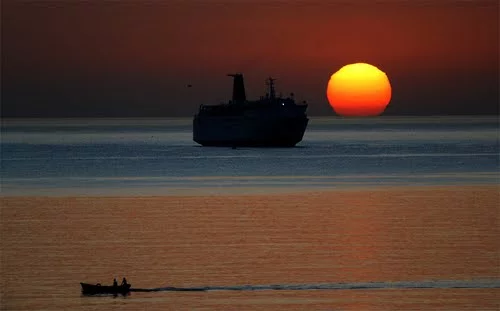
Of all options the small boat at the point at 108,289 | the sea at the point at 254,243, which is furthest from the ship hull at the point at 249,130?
the small boat at the point at 108,289

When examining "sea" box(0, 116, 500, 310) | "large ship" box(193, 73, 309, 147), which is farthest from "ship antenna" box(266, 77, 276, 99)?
"sea" box(0, 116, 500, 310)

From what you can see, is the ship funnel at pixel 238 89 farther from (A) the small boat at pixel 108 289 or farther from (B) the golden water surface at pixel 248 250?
(A) the small boat at pixel 108 289

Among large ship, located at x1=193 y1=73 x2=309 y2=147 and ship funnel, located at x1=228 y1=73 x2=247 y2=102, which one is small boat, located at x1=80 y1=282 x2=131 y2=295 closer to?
large ship, located at x1=193 y1=73 x2=309 y2=147

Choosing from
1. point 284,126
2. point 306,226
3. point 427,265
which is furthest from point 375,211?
point 284,126

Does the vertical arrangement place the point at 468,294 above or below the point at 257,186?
below

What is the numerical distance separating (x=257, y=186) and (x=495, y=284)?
3369 cm

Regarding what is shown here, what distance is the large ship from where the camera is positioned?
121875mm

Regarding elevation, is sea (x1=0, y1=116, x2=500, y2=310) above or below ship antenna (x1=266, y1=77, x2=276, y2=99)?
below

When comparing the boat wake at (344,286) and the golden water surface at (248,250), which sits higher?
the golden water surface at (248,250)

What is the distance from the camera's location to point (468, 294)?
89.2 feet

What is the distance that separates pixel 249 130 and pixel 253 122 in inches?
93.9

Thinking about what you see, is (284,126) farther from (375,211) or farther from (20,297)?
(20,297)

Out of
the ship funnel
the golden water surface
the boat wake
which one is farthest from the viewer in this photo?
the ship funnel

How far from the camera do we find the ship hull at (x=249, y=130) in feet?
403
